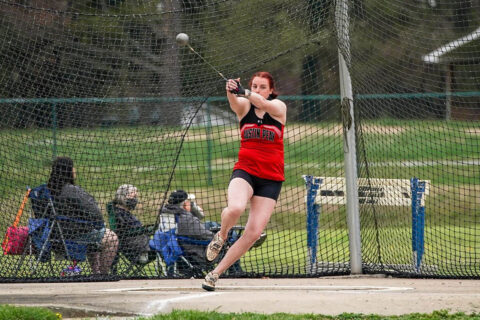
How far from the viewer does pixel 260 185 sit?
7066mm

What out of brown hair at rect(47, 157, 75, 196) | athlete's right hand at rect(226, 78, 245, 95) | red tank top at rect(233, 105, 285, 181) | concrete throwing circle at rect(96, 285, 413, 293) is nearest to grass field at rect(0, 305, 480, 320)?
concrete throwing circle at rect(96, 285, 413, 293)

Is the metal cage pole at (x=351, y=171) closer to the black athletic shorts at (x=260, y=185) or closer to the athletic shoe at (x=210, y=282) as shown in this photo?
the black athletic shorts at (x=260, y=185)

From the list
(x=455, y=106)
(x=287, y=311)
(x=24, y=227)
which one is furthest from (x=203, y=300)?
(x=455, y=106)

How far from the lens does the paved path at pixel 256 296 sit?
6227mm

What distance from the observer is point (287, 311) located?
6.13 metres

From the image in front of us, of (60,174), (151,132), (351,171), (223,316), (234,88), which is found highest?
(151,132)

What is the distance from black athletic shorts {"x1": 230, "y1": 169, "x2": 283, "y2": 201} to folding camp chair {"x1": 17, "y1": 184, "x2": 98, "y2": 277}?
2426mm

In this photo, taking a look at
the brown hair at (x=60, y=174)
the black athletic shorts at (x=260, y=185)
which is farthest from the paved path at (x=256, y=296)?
the brown hair at (x=60, y=174)

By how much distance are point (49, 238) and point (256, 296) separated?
303cm

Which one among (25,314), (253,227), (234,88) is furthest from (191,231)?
(25,314)

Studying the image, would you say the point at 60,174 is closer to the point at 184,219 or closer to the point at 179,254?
the point at 184,219

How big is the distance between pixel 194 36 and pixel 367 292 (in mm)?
4151

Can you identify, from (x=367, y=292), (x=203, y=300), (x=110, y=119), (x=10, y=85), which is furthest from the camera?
(x=110, y=119)

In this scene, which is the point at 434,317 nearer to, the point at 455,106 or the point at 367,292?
the point at 367,292
